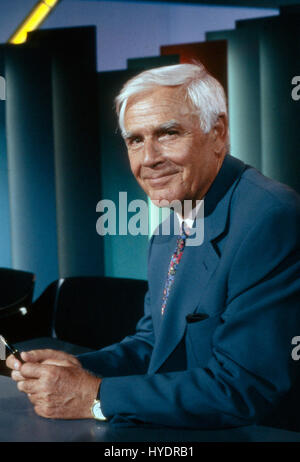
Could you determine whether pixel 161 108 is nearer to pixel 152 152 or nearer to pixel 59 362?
pixel 152 152

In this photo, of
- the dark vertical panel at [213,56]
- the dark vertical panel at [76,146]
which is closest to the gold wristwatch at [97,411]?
the dark vertical panel at [76,146]

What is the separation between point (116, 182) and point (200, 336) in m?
2.22

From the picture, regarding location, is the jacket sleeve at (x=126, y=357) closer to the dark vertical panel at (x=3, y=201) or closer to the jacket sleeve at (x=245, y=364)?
the jacket sleeve at (x=245, y=364)

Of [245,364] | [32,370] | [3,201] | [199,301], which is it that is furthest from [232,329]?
[3,201]

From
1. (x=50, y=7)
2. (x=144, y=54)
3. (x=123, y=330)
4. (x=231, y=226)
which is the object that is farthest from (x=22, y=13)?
(x=231, y=226)

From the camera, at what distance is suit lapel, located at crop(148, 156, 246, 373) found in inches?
56.9

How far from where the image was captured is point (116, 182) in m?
3.51

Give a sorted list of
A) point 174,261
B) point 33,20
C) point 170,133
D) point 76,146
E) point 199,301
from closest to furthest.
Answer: point 199,301 → point 170,133 → point 174,261 → point 76,146 → point 33,20

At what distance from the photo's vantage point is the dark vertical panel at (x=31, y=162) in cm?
350

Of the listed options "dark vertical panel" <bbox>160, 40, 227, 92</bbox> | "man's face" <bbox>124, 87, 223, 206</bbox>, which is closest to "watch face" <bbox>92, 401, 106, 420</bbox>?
"man's face" <bbox>124, 87, 223, 206</bbox>

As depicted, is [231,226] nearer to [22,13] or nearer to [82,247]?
[82,247]

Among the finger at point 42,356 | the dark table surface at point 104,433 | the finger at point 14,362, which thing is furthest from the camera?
the finger at point 42,356

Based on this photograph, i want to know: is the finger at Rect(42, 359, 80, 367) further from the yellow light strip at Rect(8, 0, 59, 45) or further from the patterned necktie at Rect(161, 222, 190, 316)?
the yellow light strip at Rect(8, 0, 59, 45)

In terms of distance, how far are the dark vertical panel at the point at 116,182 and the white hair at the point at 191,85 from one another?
1891 mm
